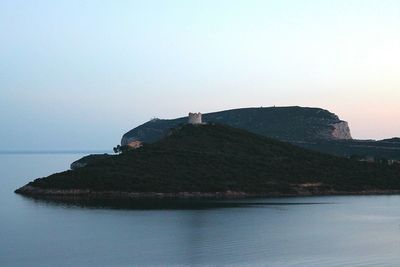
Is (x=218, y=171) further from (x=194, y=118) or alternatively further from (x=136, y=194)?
(x=194, y=118)

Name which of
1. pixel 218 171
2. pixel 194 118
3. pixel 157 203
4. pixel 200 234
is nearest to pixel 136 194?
pixel 157 203

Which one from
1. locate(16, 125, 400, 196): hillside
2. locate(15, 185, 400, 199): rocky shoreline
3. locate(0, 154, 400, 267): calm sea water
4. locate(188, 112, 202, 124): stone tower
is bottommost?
locate(0, 154, 400, 267): calm sea water

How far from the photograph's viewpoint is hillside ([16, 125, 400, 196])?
3563 inches

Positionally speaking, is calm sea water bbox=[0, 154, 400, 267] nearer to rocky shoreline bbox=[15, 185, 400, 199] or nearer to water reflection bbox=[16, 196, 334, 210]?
water reflection bbox=[16, 196, 334, 210]

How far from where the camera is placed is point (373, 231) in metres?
57.8

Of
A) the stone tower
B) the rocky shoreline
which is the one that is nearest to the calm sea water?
the rocky shoreline

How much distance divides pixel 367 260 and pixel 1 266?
2252 cm

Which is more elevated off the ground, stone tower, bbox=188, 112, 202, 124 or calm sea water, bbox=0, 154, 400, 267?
stone tower, bbox=188, 112, 202, 124

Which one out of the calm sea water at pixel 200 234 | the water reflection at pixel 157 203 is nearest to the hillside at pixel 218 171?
the water reflection at pixel 157 203

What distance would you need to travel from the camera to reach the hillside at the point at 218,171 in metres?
90.5

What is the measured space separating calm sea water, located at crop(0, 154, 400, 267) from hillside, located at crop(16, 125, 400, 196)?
10680 millimetres

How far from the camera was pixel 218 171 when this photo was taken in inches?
3935

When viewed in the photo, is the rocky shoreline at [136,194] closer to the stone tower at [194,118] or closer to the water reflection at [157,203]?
the water reflection at [157,203]

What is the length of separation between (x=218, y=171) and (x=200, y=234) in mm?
45462
